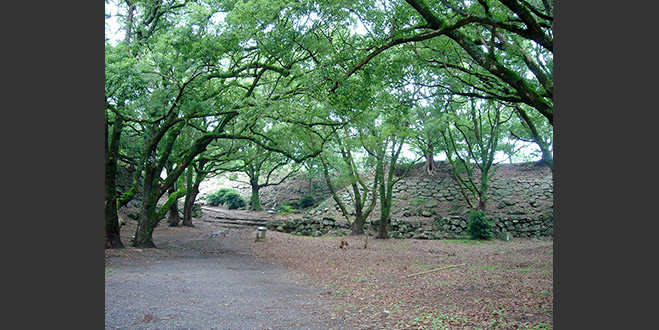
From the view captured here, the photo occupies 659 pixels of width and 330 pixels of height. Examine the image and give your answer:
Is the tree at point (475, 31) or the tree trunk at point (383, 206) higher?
the tree at point (475, 31)

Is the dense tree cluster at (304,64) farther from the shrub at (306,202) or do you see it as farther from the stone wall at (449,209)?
the shrub at (306,202)

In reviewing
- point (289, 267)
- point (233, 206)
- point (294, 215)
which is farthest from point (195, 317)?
point (233, 206)

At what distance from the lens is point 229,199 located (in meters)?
26.8

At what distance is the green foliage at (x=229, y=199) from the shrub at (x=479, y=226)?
15.8 metres

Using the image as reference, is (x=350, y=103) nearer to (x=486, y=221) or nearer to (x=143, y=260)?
(x=143, y=260)

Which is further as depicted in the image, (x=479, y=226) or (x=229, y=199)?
(x=229, y=199)

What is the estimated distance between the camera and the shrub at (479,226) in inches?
627

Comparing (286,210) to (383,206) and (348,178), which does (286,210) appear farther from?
(348,178)

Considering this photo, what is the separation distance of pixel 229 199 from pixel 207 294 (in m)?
21.5

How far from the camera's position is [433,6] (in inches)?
A: 230

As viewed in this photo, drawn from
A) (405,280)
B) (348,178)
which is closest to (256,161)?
(348,178)

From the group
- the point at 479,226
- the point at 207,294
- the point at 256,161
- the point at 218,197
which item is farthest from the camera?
the point at 218,197

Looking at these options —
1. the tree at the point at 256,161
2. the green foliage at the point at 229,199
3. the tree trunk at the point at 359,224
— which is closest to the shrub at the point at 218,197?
the green foliage at the point at 229,199

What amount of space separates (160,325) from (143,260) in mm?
5105
